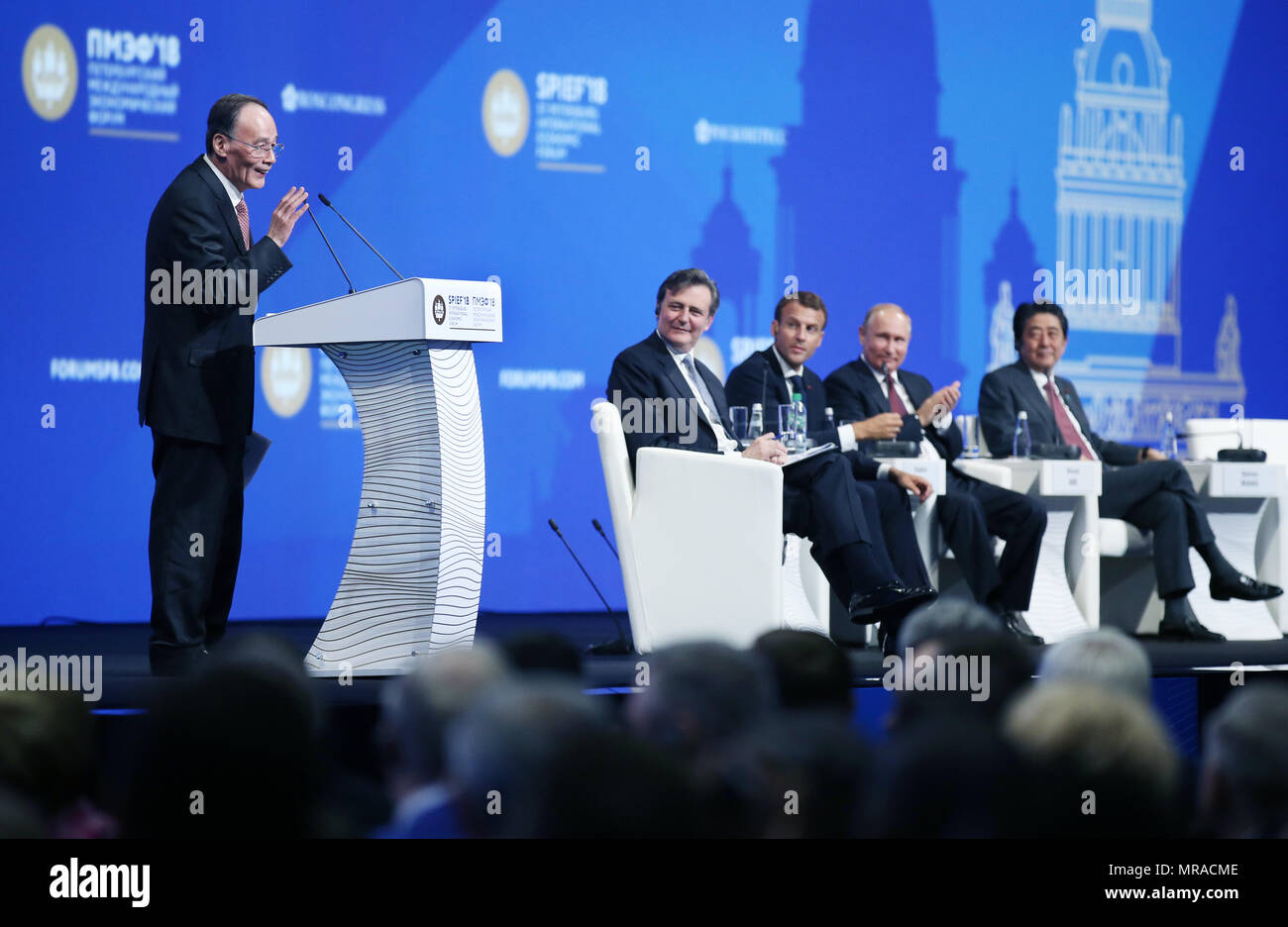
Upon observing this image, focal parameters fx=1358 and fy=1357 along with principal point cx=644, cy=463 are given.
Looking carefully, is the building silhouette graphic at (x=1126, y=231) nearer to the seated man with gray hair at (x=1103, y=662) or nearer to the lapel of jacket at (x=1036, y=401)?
the lapel of jacket at (x=1036, y=401)

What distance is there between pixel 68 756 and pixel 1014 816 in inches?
38.4

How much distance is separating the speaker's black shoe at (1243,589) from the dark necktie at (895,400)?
1226 millimetres

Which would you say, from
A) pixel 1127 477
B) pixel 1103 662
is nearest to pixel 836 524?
pixel 1127 477

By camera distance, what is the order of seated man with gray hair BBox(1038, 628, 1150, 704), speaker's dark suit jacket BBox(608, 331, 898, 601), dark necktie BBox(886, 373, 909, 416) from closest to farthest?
seated man with gray hair BBox(1038, 628, 1150, 704) → speaker's dark suit jacket BBox(608, 331, 898, 601) → dark necktie BBox(886, 373, 909, 416)

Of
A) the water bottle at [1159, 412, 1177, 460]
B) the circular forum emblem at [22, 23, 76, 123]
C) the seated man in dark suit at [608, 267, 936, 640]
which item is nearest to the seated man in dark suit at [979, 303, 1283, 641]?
the water bottle at [1159, 412, 1177, 460]

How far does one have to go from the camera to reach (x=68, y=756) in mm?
1418

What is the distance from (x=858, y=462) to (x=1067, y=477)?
0.82 m

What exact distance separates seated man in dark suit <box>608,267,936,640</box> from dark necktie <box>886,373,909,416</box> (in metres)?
0.78

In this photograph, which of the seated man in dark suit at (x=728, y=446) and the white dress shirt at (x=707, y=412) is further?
the white dress shirt at (x=707, y=412)

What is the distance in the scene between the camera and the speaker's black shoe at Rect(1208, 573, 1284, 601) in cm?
471

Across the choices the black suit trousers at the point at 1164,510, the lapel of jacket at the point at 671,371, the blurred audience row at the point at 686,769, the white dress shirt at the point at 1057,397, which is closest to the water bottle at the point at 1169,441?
the white dress shirt at the point at 1057,397

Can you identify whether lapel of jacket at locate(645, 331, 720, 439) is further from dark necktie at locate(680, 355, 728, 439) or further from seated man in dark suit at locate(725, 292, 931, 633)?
seated man in dark suit at locate(725, 292, 931, 633)

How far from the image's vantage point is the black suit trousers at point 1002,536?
459cm
